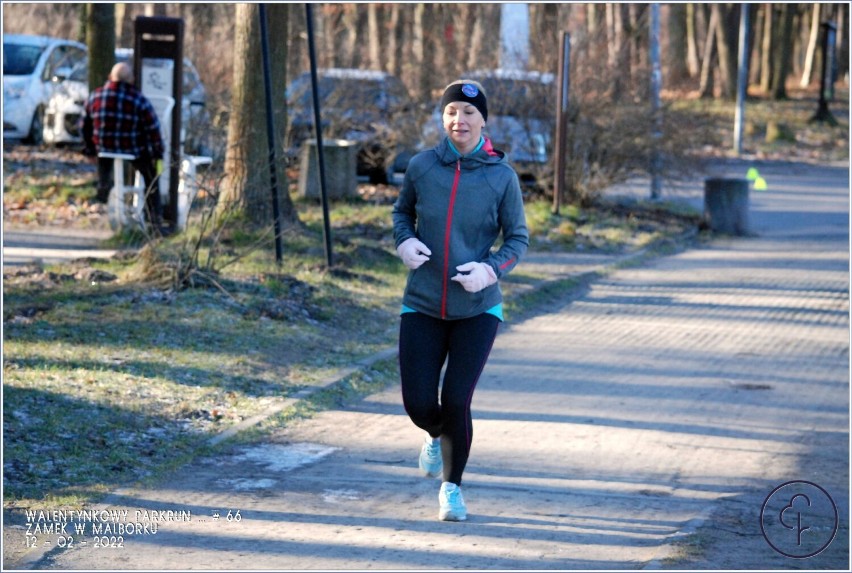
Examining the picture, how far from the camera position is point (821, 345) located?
10.7 metres

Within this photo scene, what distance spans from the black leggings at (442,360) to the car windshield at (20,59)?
18.1 m

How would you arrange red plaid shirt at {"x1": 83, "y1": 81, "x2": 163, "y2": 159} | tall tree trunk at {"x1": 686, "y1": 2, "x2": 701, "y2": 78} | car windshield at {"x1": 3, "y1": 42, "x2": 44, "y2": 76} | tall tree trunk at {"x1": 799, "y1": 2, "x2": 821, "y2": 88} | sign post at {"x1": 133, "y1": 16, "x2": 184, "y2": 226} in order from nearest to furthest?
red plaid shirt at {"x1": 83, "y1": 81, "x2": 163, "y2": 159} < sign post at {"x1": 133, "y1": 16, "x2": 184, "y2": 226} < car windshield at {"x1": 3, "y1": 42, "x2": 44, "y2": 76} < tall tree trunk at {"x1": 799, "y1": 2, "x2": 821, "y2": 88} < tall tree trunk at {"x1": 686, "y1": 2, "x2": 701, "y2": 78}

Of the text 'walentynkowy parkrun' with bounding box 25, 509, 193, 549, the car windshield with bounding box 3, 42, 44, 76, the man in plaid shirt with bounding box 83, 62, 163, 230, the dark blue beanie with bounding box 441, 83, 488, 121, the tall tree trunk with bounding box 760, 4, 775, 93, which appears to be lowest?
the text 'walentynkowy parkrun' with bounding box 25, 509, 193, 549

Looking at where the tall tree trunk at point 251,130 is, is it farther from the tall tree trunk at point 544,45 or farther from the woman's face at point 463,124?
the woman's face at point 463,124

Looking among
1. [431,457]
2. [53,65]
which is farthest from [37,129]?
[431,457]

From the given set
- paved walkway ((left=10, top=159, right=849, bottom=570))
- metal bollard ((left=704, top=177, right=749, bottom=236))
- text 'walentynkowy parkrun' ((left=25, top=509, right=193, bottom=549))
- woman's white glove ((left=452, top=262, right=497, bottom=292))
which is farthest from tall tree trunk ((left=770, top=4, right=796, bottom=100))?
text 'walentynkowy parkrun' ((left=25, top=509, right=193, bottom=549))

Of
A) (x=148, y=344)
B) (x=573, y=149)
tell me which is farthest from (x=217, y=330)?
→ (x=573, y=149)

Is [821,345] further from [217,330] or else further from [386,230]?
[386,230]

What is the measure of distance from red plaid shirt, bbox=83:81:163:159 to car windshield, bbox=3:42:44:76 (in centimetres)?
954

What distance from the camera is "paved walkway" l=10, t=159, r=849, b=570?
5.21 meters

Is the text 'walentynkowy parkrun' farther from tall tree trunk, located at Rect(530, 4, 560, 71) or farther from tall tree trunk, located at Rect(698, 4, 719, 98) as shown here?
tall tree trunk, located at Rect(698, 4, 719, 98)

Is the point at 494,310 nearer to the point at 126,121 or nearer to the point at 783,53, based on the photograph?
the point at 126,121

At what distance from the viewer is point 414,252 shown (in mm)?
5137

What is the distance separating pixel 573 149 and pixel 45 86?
30.8 feet
